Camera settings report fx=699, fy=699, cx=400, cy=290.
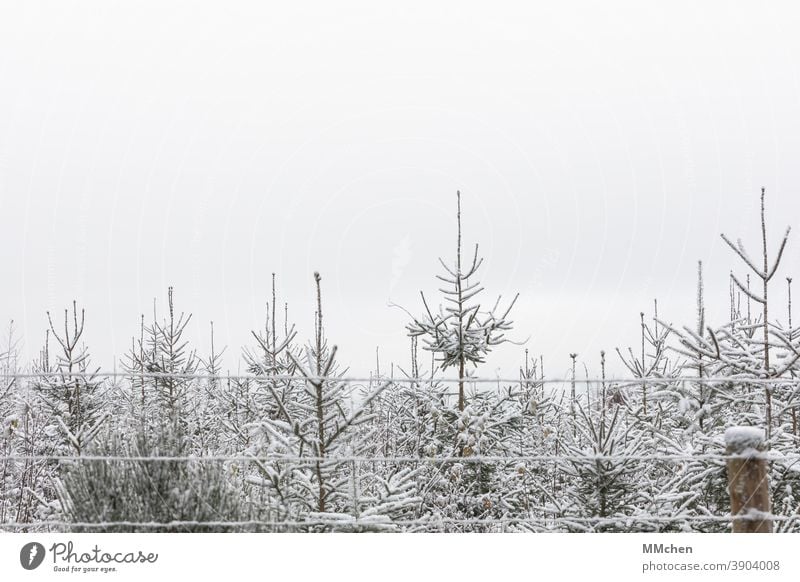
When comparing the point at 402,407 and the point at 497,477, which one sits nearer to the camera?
the point at 497,477

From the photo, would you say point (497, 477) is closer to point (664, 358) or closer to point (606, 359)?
point (606, 359)

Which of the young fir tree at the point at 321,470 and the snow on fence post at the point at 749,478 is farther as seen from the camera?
the young fir tree at the point at 321,470

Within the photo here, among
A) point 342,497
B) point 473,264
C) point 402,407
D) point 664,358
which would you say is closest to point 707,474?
point 342,497

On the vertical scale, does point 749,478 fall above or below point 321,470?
above

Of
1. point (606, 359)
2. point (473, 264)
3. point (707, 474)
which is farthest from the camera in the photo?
point (473, 264)

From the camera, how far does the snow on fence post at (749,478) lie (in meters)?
3.46

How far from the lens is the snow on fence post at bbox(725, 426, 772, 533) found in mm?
3457

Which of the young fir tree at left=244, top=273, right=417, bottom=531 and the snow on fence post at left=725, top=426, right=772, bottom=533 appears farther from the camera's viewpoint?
the young fir tree at left=244, top=273, right=417, bottom=531

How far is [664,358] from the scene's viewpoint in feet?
36.8

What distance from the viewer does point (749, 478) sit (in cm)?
346

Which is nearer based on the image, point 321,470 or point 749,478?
point 749,478
